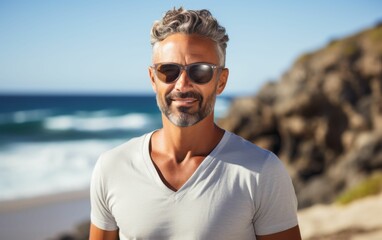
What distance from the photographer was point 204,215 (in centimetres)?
258

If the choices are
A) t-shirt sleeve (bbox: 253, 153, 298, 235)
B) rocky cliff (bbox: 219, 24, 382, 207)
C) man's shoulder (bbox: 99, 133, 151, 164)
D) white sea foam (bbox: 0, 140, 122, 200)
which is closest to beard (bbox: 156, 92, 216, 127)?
man's shoulder (bbox: 99, 133, 151, 164)

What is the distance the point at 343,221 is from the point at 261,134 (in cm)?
1220

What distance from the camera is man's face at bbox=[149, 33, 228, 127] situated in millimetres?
2645

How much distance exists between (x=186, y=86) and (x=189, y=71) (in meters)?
0.08

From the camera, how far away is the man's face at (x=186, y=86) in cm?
264

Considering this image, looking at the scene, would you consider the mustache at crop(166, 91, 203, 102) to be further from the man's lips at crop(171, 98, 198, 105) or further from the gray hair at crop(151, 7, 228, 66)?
the gray hair at crop(151, 7, 228, 66)

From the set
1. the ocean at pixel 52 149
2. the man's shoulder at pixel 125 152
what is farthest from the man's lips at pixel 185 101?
the ocean at pixel 52 149

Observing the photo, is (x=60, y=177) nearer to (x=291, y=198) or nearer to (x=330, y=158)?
(x=330, y=158)

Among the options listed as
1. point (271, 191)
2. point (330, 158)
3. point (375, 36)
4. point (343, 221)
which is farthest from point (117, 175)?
point (375, 36)

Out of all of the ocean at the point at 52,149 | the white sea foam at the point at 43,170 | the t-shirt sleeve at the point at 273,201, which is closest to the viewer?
the t-shirt sleeve at the point at 273,201

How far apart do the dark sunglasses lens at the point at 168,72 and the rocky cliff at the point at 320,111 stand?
1641 centimetres

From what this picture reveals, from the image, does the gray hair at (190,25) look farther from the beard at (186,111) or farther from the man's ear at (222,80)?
the beard at (186,111)

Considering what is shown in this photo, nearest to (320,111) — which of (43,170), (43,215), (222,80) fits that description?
(43,215)

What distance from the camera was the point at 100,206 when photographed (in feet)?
9.30
